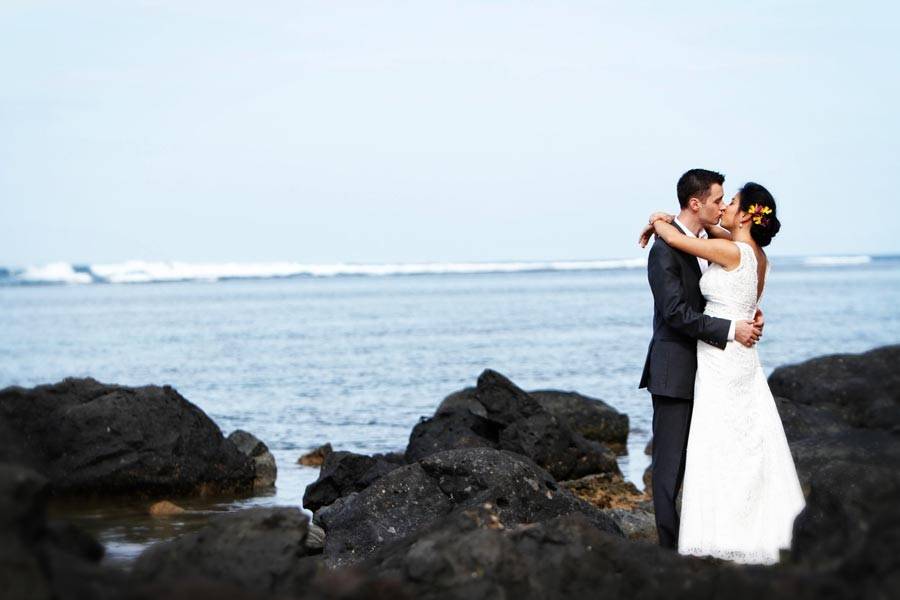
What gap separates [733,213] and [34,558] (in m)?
A: 5.57

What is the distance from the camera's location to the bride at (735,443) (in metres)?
7.62

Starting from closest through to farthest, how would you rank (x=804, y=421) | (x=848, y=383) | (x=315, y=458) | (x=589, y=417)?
(x=804, y=421), (x=315, y=458), (x=848, y=383), (x=589, y=417)

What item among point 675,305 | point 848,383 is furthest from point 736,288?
point 848,383

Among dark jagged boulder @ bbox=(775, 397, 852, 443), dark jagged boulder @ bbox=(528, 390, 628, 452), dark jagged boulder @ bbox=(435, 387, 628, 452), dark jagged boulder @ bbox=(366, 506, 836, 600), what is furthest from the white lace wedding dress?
dark jagged boulder @ bbox=(528, 390, 628, 452)

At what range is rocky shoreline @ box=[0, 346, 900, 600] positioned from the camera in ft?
12.5

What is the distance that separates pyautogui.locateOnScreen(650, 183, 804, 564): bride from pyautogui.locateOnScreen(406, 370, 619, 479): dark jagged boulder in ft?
20.3

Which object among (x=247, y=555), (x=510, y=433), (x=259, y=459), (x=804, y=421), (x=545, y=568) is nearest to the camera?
(x=247, y=555)

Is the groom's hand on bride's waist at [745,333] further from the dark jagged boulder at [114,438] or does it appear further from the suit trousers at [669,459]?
the dark jagged boulder at [114,438]

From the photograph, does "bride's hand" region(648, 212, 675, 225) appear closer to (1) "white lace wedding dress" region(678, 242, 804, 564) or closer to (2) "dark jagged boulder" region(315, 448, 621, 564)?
(1) "white lace wedding dress" region(678, 242, 804, 564)

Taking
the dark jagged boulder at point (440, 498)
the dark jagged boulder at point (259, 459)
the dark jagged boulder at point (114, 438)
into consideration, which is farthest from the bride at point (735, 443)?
the dark jagged boulder at point (259, 459)

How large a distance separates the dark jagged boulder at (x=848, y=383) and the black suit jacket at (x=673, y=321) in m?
9.56

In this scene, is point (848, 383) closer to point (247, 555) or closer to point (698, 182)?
point (698, 182)

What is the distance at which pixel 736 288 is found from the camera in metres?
7.76

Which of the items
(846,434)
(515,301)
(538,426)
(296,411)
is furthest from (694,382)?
(515,301)
